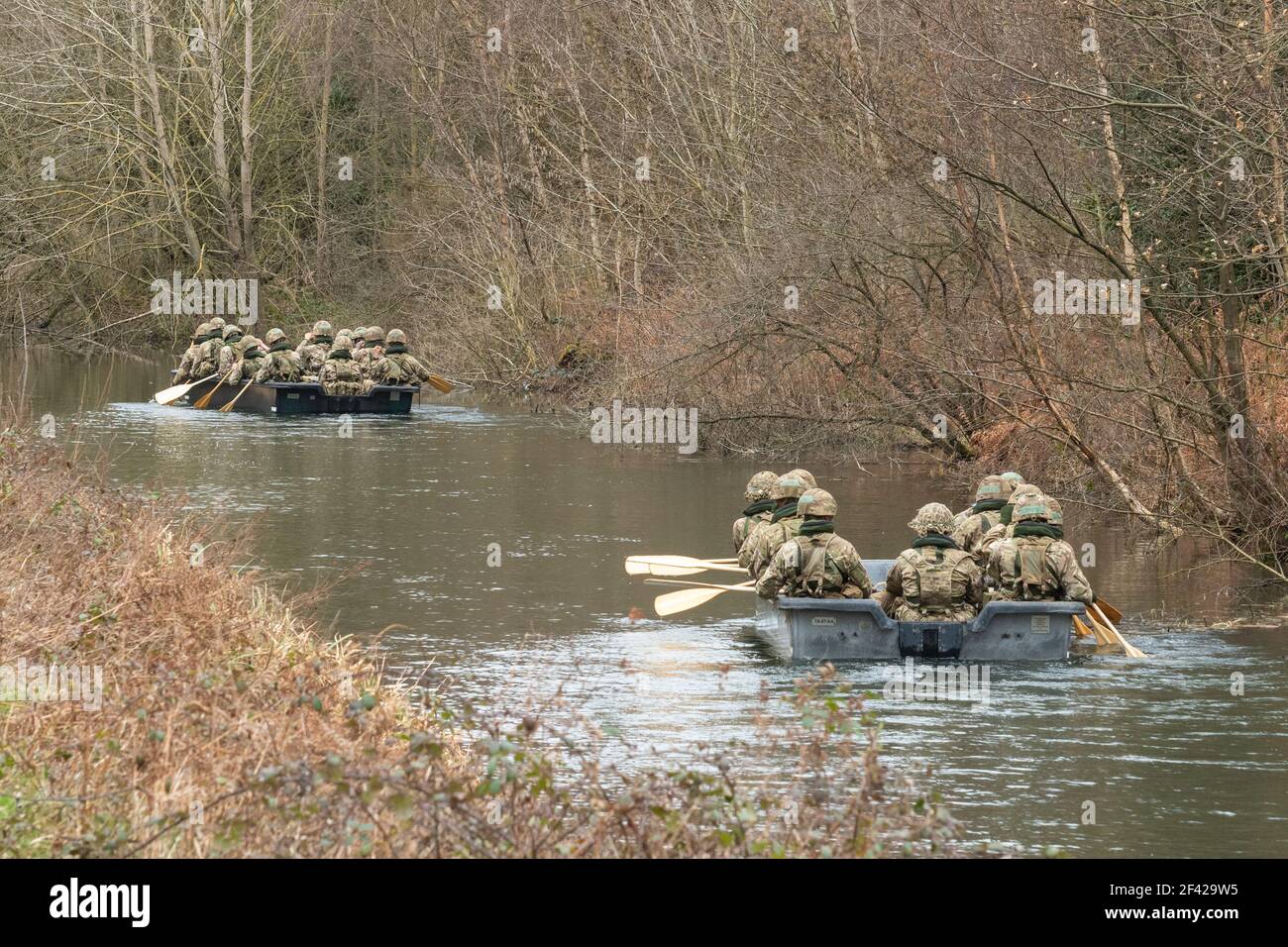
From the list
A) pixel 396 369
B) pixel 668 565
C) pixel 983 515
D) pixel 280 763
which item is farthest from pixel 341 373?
pixel 280 763

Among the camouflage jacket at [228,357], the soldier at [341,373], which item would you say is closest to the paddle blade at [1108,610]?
the soldier at [341,373]

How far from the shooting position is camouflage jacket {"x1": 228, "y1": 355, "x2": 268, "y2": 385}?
3642cm

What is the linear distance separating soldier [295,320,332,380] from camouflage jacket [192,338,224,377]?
1.61 metres

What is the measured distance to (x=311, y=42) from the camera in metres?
51.9

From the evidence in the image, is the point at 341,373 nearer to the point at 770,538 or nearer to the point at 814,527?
the point at 770,538

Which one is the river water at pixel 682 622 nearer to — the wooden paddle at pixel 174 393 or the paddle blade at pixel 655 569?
the paddle blade at pixel 655 569

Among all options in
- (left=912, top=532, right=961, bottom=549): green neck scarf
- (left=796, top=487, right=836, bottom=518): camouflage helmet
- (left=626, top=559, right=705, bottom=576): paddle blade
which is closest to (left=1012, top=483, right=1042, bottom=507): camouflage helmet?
(left=912, top=532, right=961, bottom=549): green neck scarf

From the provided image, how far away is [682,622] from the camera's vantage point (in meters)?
17.6

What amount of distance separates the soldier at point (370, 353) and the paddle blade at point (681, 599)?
2019 cm

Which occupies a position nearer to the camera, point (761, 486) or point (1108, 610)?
point (1108, 610)

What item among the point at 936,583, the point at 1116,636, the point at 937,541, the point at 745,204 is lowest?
the point at 1116,636

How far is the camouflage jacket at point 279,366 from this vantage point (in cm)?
3644

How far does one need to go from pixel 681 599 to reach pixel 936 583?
2.58 m
